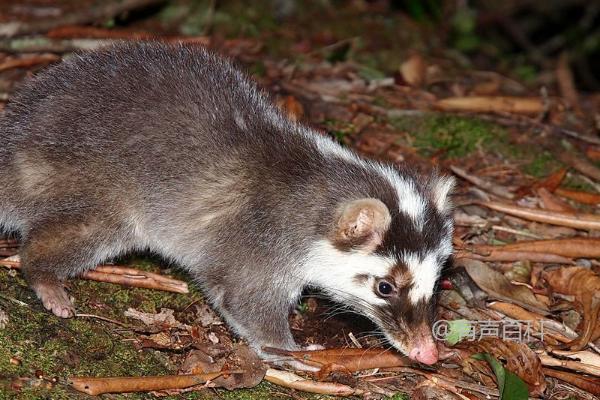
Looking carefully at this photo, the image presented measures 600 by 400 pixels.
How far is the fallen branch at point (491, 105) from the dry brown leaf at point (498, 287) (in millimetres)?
2929

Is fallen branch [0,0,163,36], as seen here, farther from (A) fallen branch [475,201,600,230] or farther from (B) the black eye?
(B) the black eye

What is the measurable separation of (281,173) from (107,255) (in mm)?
1448

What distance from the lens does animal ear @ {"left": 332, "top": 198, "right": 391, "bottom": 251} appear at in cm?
567

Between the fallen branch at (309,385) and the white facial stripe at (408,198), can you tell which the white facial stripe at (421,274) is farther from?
the fallen branch at (309,385)

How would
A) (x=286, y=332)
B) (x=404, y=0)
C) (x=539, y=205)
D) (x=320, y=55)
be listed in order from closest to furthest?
(x=286, y=332), (x=539, y=205), (x=320, y=55), (x=404, y=0)

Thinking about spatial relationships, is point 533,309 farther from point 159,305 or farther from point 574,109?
point 574,109

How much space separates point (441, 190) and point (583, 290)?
1649mm

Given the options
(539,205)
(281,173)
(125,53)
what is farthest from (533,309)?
(125,53)

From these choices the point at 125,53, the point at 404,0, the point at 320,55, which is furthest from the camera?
the point at 404,0

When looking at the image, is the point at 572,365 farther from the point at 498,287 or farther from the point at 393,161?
the point at 393,161

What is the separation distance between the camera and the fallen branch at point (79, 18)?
30.1ft

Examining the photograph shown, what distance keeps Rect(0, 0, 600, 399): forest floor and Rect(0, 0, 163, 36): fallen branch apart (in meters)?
0.02

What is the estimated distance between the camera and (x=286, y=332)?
6.11 meters

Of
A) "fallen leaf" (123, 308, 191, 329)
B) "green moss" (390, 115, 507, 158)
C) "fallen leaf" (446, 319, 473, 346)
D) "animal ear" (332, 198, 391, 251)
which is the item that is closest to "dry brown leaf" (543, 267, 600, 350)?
"fallen leaf" (446, 319, 473, 346)
